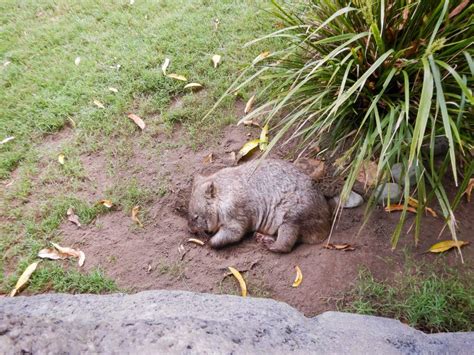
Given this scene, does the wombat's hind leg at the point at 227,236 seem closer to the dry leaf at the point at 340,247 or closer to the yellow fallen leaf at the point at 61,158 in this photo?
the dry leaf at the point at 340,247

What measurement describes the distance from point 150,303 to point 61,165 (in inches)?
102

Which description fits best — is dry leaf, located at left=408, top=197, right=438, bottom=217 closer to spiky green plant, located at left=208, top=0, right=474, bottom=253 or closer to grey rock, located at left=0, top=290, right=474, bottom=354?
spiky green plant, located at left=208, top=0, right=474, bottom=253

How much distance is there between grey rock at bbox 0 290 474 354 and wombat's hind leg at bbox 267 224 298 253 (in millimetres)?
1018

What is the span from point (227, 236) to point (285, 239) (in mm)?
520

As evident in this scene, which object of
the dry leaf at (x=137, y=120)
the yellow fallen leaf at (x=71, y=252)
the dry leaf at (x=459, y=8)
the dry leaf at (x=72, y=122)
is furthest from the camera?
the dry leaf at (x=72, y=122)

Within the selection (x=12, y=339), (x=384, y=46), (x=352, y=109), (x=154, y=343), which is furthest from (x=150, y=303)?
(x=384, y=46)

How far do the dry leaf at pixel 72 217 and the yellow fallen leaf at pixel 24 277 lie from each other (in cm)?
46

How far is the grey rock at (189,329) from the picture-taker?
5.91 ft

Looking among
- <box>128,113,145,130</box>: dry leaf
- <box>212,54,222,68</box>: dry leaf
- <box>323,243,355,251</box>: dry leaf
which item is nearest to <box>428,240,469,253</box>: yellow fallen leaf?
<box>323,243,355,251</box>: dry leaf

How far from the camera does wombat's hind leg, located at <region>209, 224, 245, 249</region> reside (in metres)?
3.46

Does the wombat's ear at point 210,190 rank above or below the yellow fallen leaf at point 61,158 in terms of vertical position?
below

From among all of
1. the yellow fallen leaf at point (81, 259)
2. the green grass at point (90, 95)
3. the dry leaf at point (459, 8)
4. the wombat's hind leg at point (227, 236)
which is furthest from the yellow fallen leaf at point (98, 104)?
the dry leaf at point (459, 8)

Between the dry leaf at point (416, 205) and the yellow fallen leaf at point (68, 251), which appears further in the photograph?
the yellow fallen leaf at point (68, 251)

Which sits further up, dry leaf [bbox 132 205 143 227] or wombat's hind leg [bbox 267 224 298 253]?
dry leaf [bbox 132 205 143 227]
